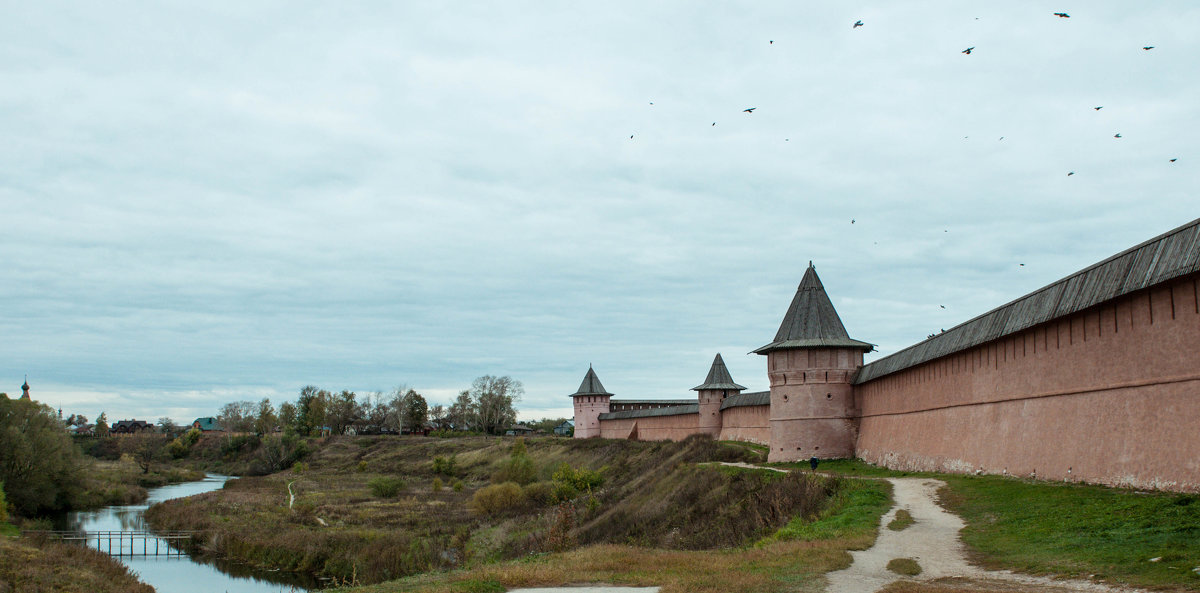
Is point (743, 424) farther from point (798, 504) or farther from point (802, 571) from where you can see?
point (802, 571)

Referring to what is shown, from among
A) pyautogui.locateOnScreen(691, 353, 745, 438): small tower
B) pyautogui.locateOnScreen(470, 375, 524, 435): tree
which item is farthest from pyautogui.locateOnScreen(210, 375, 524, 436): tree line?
pyautogui.locateOnScreen(691, 353, 745, 438): small tower

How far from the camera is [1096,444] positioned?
13.6m

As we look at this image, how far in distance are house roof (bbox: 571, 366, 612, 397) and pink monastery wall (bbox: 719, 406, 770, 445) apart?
19021 millimetres

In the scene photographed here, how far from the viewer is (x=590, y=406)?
2389 inches

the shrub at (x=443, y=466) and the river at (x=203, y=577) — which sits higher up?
the shrub at (x=443, y=466)

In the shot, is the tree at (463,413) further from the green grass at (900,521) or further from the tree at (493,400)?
the green grass at (900,521)

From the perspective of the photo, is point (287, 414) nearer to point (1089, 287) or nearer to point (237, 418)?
point (237, 418)

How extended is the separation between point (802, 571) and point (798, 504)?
24.2 ft

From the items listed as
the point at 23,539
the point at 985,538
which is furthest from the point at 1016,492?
the point at 23,539

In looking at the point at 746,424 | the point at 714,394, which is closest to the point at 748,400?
the point at 746,424

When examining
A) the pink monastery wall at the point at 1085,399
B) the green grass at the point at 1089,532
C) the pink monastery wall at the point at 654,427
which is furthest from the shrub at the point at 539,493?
the green grass at the point at 1089,532

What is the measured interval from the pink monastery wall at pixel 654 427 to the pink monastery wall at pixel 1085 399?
2380 cm

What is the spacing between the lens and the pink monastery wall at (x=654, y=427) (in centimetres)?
4662

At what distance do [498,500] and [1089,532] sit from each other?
28820 mm
